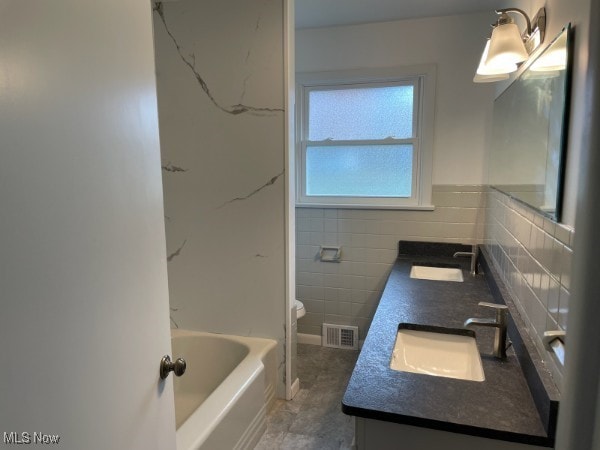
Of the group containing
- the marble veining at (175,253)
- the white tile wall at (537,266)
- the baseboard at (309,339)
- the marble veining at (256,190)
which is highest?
the marble veining at (256,190)

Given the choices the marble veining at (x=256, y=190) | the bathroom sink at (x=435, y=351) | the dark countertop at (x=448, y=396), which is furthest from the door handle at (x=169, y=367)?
the marble veining at (x=256, y=190)

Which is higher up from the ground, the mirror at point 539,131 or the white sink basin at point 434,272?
the mirror at point 539,131

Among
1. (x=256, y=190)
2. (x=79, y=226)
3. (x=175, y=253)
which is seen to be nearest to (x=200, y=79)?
(x=256, y=190)

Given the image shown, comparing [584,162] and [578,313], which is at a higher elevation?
[584,162]

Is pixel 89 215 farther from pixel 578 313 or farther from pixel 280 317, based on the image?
pixel 280 317

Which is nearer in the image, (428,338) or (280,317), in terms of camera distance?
(428,338)

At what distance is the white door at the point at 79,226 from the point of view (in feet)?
2.07

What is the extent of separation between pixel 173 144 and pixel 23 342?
1.94 meters

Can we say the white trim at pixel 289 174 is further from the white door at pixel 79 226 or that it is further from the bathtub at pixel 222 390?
the white door at pixel 79 226

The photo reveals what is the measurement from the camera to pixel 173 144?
2445 mm

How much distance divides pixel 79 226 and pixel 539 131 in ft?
4.74

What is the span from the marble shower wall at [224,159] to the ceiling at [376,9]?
630mm

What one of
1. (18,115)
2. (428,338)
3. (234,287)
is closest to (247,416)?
(234,287)

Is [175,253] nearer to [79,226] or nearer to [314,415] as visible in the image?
[314,415]
